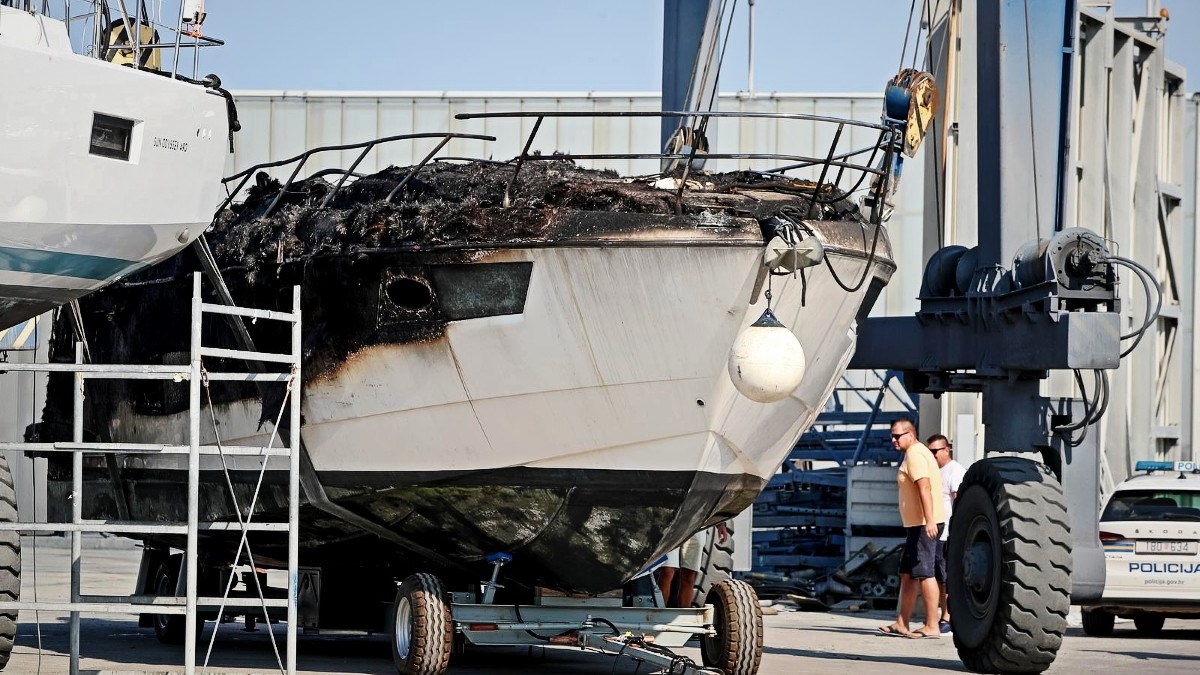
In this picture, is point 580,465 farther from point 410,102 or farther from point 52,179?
point 410,102

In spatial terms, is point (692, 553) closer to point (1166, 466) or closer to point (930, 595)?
point (930, 595)

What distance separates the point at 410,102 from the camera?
2752 centimetres

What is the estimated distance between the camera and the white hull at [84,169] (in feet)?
28.4

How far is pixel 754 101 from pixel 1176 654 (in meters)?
15.1

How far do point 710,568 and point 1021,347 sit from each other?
8.59 feet

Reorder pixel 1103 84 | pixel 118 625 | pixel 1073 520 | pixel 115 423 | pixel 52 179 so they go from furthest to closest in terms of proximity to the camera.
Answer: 1. pixel 1103 84
2. pixel 118 625
3. pixel 115 423
4. pixel 1073 520
5. pixel 52 179

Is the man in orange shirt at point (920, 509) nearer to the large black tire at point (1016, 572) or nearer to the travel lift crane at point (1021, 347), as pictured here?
the travel lift crane at point (1021, 347)

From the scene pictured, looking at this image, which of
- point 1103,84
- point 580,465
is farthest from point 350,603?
point 1103,84

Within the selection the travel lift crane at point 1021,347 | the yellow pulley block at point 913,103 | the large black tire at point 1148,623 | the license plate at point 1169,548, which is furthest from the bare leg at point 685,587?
the large black tire at point 1148,623

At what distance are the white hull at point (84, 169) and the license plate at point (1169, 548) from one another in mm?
8909

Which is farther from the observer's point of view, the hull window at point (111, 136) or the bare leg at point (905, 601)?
the bare leg at point (905, 601)

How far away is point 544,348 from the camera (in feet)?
32.8

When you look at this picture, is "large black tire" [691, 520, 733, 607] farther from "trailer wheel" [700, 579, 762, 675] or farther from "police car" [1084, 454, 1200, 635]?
"police car" [1084, 454, 1200, 635]

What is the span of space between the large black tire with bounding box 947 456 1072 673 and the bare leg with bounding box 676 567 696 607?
1789mm
